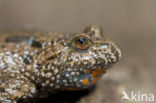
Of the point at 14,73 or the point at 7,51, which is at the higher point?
the point at 7,51

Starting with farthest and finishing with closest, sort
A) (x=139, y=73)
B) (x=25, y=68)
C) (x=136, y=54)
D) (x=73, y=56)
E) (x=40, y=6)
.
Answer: (x=40, y=6)
(x=136, y=54)
(x=139, y=73)
(x=25, y=68)
(x=73, y=56)

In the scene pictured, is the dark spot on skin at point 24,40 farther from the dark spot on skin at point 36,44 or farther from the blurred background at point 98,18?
the blurred background at point 98,18

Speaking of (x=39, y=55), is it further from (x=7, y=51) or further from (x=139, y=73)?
(x=139, y=73)

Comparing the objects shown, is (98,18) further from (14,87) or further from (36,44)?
(14,87)

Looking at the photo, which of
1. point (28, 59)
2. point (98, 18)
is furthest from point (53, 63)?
point (98, 18)

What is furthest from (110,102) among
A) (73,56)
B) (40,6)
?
(40,6)

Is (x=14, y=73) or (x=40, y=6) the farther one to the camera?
(x=40, y=6)
